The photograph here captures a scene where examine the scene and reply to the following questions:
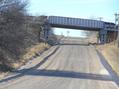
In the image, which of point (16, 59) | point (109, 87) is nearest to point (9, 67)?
point (16, 59)

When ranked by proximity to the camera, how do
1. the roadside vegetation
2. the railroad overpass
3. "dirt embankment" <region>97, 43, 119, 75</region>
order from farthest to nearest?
the railroad overpass
"dirt embankment" <region>97, 43, 119, 75</region>
the roadside vegetation

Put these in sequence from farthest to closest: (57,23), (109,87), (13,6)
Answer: (57,23) < (13,6) < (109,87)

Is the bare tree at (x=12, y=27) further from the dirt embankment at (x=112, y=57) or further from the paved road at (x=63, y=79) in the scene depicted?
the dirt embankment at (x=112, y=57)

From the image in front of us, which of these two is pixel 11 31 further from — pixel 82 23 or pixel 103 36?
pixel 103 36

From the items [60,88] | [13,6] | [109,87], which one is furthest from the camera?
[13,6]

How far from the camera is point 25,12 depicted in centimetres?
4819

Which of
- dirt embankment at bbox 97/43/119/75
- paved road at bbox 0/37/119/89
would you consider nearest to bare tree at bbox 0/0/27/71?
paved road at bbox 0/37/119/89

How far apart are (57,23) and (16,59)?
3140 inches

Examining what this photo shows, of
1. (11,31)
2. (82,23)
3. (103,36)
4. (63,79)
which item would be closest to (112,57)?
(11,31)

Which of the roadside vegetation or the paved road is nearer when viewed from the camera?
the paved road

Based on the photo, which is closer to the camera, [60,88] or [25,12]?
[60,88]

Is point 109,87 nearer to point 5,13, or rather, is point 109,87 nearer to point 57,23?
point 5,13

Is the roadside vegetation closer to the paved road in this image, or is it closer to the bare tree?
the bare tree

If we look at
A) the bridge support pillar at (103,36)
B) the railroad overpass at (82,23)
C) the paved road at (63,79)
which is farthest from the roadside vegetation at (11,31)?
the bridge support pillar at (103,36)
